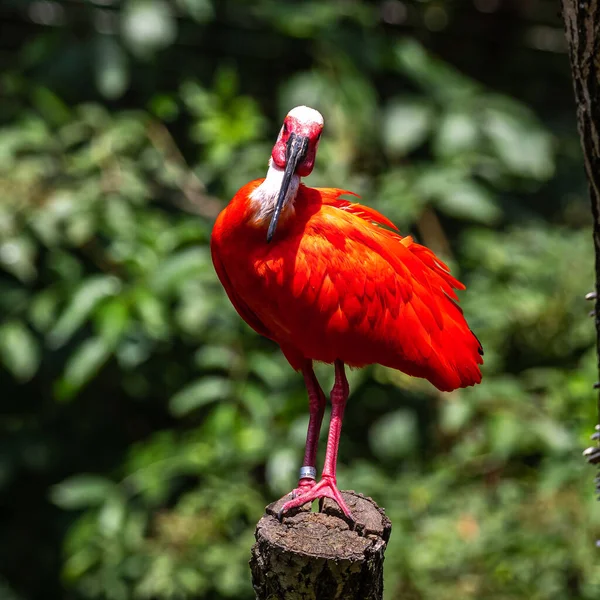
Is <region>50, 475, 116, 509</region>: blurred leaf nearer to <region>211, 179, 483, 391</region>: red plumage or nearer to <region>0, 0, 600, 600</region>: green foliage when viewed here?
<region>0, 0, 600, 600</region>: green foliage

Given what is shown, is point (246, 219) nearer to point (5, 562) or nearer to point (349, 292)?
point (349, 292)

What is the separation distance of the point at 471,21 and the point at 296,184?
3503 millimetres

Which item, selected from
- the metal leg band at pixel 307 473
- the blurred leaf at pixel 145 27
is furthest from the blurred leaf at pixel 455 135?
the metal leg band at pixel 307 473

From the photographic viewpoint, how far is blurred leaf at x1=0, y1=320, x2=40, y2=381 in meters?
4.34

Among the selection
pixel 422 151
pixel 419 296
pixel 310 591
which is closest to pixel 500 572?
pixel 419 296

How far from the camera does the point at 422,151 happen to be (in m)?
5.21

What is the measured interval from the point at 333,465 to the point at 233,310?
158 centimetres

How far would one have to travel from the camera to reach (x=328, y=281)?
2600 mm

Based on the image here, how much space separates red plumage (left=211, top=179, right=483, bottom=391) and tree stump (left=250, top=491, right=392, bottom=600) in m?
0.52

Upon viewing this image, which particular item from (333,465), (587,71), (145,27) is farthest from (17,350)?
(587,71)

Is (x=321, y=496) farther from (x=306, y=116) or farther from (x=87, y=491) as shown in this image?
(x=87, y=491)

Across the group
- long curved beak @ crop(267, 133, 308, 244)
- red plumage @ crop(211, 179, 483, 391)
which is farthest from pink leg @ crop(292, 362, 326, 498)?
long curved beak @ crop(267, 133, 308, 244)

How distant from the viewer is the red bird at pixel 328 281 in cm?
256

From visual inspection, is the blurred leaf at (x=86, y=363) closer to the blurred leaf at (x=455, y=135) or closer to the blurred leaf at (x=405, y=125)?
the blurred leaf at (x=405, y=125)
